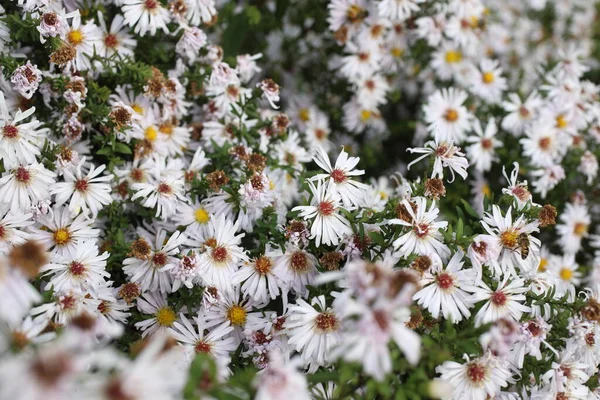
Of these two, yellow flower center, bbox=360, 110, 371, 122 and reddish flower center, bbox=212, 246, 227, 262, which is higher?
yellow flower center, bbox=360, 110, 371, 122

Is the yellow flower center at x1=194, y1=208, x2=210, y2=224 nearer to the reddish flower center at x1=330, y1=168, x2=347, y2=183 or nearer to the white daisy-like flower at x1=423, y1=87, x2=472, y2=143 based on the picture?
the reddish flower center at x1=330, y1=168, x2=347, y2=183

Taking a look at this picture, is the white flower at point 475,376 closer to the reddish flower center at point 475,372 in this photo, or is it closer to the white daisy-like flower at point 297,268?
the reddish flower center at point 475,372

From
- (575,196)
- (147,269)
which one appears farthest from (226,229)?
(575,196)

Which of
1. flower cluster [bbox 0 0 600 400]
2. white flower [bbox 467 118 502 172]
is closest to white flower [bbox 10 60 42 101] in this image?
flower cluster [bbox 0 0 600 400]

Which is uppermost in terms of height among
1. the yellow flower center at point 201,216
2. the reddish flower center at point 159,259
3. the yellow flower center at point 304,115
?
the yellow flower center at point 304,115

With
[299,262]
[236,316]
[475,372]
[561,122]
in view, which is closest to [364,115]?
[561,122]

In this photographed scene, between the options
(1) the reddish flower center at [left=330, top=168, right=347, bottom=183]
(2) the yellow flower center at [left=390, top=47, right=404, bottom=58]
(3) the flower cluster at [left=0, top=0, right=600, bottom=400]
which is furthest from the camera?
(2) the yellow flower center at [left=390, top=47, right=404, bottom=58]

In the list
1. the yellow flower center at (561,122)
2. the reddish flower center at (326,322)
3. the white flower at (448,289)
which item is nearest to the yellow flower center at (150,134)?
the reddish flower center at (326,322)
